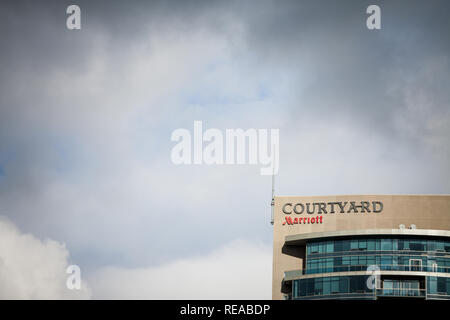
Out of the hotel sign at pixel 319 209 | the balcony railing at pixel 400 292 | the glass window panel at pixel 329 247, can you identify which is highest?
the hotel sign at pixel 319 209

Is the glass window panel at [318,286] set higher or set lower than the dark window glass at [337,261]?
lower

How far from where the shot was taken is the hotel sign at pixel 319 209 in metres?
131

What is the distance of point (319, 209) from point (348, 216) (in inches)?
180

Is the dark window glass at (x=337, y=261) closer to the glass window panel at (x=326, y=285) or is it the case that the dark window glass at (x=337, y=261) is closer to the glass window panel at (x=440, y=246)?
the glass window panel at (x=326, y=285)

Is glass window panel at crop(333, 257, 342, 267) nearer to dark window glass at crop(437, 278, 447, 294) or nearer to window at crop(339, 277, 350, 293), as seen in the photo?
window at crop(339, 277, 350, 293)

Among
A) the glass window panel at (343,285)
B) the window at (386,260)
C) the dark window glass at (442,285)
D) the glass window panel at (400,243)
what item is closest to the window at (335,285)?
the glass window panel at (343,285)

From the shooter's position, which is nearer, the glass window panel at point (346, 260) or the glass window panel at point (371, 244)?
the glass window panel at point (346, 260)

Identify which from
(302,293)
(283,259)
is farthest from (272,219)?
(302,293)

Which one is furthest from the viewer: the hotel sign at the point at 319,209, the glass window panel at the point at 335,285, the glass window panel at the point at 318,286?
the hotel sign at the point at 319,209

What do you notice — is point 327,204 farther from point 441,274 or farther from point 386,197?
point 441,274

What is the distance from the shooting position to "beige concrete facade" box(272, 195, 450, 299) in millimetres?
128738

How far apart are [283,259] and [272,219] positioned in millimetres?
7017

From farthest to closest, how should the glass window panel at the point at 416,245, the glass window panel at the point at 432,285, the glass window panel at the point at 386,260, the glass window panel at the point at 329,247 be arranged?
the glass window panel at the point at 329,247, the glass window panel at the point at 416,245, the glass window panel at the point at 386,260, the glass window panel at the point at 432,285
